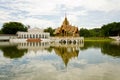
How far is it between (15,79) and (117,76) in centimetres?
464

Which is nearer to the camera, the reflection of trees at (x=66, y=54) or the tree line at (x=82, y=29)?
the reflection of trees at (x=66, y=54)

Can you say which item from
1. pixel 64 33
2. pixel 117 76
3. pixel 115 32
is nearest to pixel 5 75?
pixel 117 76

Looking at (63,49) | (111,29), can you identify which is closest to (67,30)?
(63,49)

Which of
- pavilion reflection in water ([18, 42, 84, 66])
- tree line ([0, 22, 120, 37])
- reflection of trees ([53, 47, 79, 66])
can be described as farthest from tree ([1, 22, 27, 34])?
reflection of trees ([53, 47, 79, 66])

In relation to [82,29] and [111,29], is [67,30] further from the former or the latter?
[111,29]

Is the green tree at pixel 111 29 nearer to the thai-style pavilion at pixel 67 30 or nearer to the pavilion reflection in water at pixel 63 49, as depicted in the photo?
the thai-style pavilion at pixel 67 30

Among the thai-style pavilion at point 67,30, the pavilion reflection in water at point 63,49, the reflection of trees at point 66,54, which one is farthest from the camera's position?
the thai-style pavilion at point 67,30

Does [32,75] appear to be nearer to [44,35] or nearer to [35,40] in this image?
[35,40]

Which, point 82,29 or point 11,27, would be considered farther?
point 82,29

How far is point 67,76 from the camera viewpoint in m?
9.52

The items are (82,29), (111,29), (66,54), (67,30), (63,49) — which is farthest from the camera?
(82,29)

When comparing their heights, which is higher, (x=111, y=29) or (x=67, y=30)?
(x=111, y=29)

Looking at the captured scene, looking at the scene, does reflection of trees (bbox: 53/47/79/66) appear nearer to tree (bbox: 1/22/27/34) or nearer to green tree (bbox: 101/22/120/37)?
tree (bbox: 1/22/27/34)

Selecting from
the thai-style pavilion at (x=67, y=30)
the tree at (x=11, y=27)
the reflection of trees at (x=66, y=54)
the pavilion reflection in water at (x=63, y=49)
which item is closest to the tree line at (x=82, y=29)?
the tree at (x=11, y=27)
